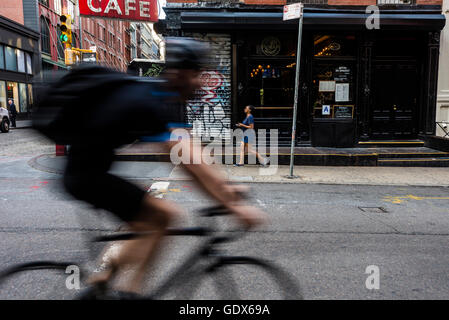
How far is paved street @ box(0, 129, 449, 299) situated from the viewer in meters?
3.34

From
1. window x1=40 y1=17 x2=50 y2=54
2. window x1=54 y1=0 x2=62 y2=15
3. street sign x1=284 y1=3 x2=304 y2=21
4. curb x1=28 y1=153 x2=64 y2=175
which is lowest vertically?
curb x1=28 y1=153 x2=64 y2=175

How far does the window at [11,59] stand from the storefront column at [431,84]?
31.1 m

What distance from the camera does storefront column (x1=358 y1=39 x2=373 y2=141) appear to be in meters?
13.5

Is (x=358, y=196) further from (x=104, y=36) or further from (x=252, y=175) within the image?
(x=104, y=36)

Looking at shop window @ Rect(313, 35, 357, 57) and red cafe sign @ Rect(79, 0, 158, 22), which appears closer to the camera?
red cafe sign @ Rect(79, 0, 158, 22)

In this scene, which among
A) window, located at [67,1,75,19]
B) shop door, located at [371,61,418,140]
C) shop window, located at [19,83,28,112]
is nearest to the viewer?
shop door, located at [371,61,418,140]

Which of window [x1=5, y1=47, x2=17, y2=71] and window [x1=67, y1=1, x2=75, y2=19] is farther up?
window [x1=67, y1=1, x2=75, y2=19]

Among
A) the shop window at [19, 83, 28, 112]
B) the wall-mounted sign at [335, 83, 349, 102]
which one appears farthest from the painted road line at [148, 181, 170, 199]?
the shop window at [19, 83, 28, 112]

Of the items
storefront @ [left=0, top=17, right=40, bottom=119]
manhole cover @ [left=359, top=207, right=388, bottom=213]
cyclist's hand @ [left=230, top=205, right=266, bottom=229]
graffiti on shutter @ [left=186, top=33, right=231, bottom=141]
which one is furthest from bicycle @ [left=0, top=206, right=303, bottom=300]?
storefront @ [left=0, top=17, right=40, bottom=119]

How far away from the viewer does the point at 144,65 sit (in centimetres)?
1664

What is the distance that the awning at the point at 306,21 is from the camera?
12.9m

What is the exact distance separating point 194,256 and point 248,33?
1204 cm

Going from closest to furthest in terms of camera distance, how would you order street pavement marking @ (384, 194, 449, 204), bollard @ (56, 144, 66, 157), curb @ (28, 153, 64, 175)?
street pavement marking @ (384, 194, 449, 204), curb @ (28, 153, 64, 175), bollard @ (56, 144, 66, 157)

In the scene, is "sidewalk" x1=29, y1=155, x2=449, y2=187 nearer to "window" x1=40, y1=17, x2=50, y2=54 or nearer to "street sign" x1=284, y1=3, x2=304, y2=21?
"street sign" x1=284, y1=3, x2=304, y2=21
